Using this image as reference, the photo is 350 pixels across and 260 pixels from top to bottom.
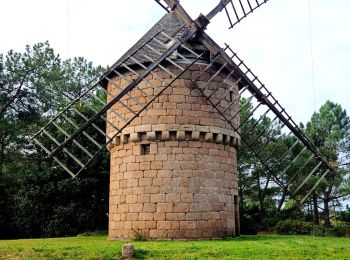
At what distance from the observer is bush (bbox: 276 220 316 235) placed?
74.1ft

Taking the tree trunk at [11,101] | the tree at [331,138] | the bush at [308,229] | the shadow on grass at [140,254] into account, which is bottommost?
the shadow on grass at [140,254]

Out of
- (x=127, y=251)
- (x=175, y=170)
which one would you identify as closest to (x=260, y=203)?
(x=175, y=170)

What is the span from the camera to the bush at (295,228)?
74.1 ft

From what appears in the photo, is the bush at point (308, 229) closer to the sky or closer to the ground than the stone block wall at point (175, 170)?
closer to the ground

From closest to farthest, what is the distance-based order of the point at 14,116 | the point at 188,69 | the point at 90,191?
the point at 188,69 < the point at 90,191 < the point at 14,116

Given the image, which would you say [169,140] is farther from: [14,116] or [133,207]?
[14,116]

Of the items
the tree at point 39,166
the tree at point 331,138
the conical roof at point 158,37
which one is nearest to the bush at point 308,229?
the tree at point 331,138

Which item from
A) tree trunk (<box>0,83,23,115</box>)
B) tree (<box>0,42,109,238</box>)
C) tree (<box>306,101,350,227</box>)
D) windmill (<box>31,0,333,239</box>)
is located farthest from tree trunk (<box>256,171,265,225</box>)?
tree trunk (<box>0,83,23,115</box>)

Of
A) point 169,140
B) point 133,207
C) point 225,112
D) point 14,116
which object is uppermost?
point 14,116

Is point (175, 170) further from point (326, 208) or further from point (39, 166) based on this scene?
point (326, 208)

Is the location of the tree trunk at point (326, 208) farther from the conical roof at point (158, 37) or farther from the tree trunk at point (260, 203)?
the conical roof at point (158, 37)

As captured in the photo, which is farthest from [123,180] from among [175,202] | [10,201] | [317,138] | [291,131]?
[317,138]

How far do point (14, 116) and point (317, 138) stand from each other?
2072cm

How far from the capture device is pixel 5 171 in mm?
29875
